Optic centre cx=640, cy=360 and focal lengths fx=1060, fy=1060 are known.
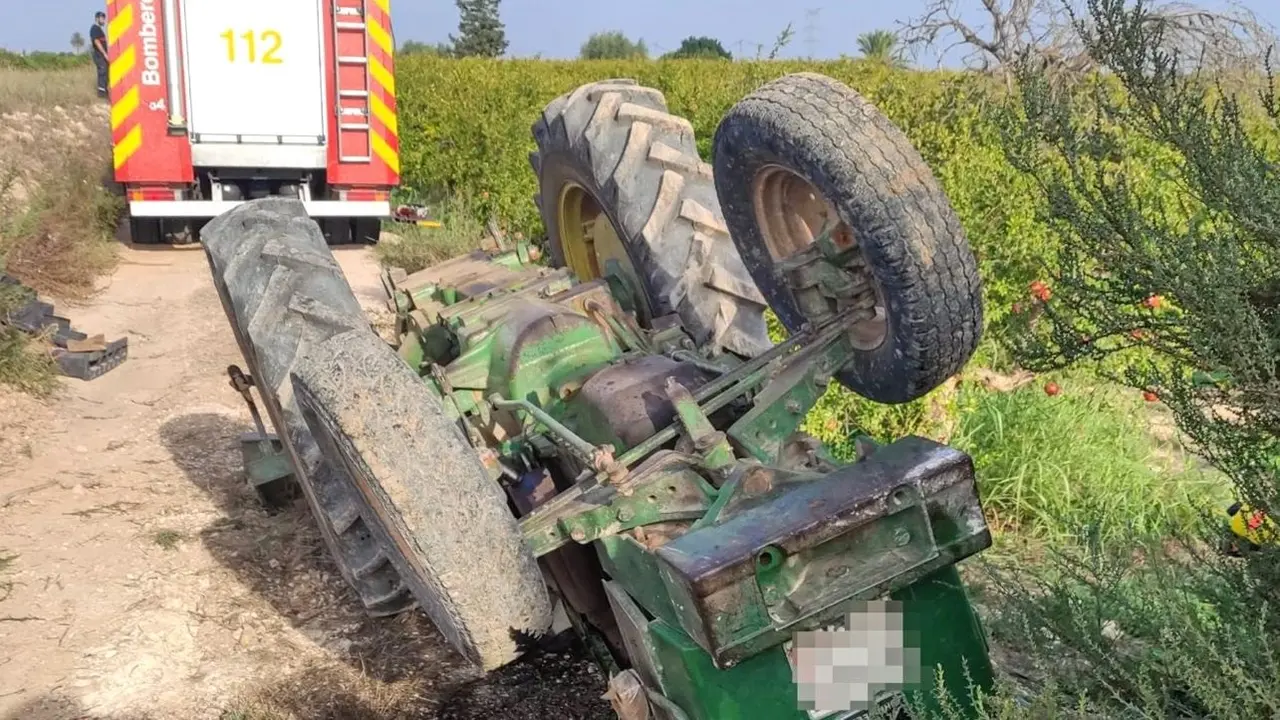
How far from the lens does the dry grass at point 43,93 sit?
57.5ft

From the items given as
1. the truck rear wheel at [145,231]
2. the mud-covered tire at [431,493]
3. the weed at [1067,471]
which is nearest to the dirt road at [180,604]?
the mud-covered tire at [431,493]

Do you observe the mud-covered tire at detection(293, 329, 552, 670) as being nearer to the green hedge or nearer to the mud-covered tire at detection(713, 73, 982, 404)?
the mud-covered tire at detection(713, 73, 982, 404)

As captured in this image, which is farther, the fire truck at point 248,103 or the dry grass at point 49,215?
the fire truck at point 248,103

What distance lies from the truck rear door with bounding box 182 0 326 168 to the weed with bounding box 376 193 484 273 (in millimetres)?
1089

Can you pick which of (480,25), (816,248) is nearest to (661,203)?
(816,248)

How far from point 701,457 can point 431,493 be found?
0.67 meters

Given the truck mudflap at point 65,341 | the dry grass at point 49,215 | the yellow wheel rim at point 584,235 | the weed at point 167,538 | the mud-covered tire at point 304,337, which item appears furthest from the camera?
the truck mudflap at point 65,341

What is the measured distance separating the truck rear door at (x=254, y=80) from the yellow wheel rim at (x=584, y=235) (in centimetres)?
521

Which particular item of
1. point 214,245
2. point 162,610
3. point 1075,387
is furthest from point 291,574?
point 1075,387

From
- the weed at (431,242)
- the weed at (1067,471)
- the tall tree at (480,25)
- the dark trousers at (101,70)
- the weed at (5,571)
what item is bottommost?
the weed at (5,571)

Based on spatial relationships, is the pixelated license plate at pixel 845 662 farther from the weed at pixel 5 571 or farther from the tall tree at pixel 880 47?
the tall tree at pixel 880 47

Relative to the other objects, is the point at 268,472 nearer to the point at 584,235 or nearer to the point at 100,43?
the point at 584,235

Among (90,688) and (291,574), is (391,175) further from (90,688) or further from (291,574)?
(90,688)

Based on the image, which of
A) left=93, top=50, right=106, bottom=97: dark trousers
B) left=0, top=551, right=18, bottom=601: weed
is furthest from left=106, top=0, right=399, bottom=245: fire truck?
left=93, top=50, right=106, bottom=97: dark trousers
